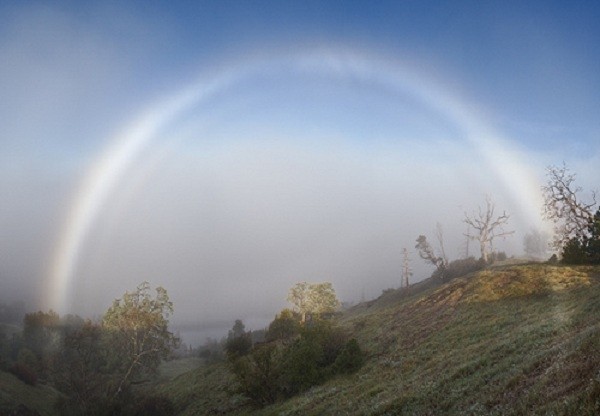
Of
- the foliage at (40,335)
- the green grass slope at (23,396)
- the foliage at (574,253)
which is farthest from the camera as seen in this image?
the foliage at (40,335)

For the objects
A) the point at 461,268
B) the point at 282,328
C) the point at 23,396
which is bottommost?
the point at 23,396

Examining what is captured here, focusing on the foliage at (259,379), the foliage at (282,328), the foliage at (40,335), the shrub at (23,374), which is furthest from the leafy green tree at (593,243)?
the foliage at (40,335)

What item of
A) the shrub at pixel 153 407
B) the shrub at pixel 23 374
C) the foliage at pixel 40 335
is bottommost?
the shrub at pixel 153 407

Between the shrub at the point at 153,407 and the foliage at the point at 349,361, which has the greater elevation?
the foliage at the point at 349,361

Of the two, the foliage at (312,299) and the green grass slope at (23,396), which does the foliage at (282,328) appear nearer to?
the foliage at (312,299)

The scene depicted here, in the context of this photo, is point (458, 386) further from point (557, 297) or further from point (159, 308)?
point (159, 308)

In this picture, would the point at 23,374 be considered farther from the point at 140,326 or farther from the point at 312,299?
the point at 312,299

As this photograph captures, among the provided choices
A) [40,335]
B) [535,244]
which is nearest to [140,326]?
[40,335]
